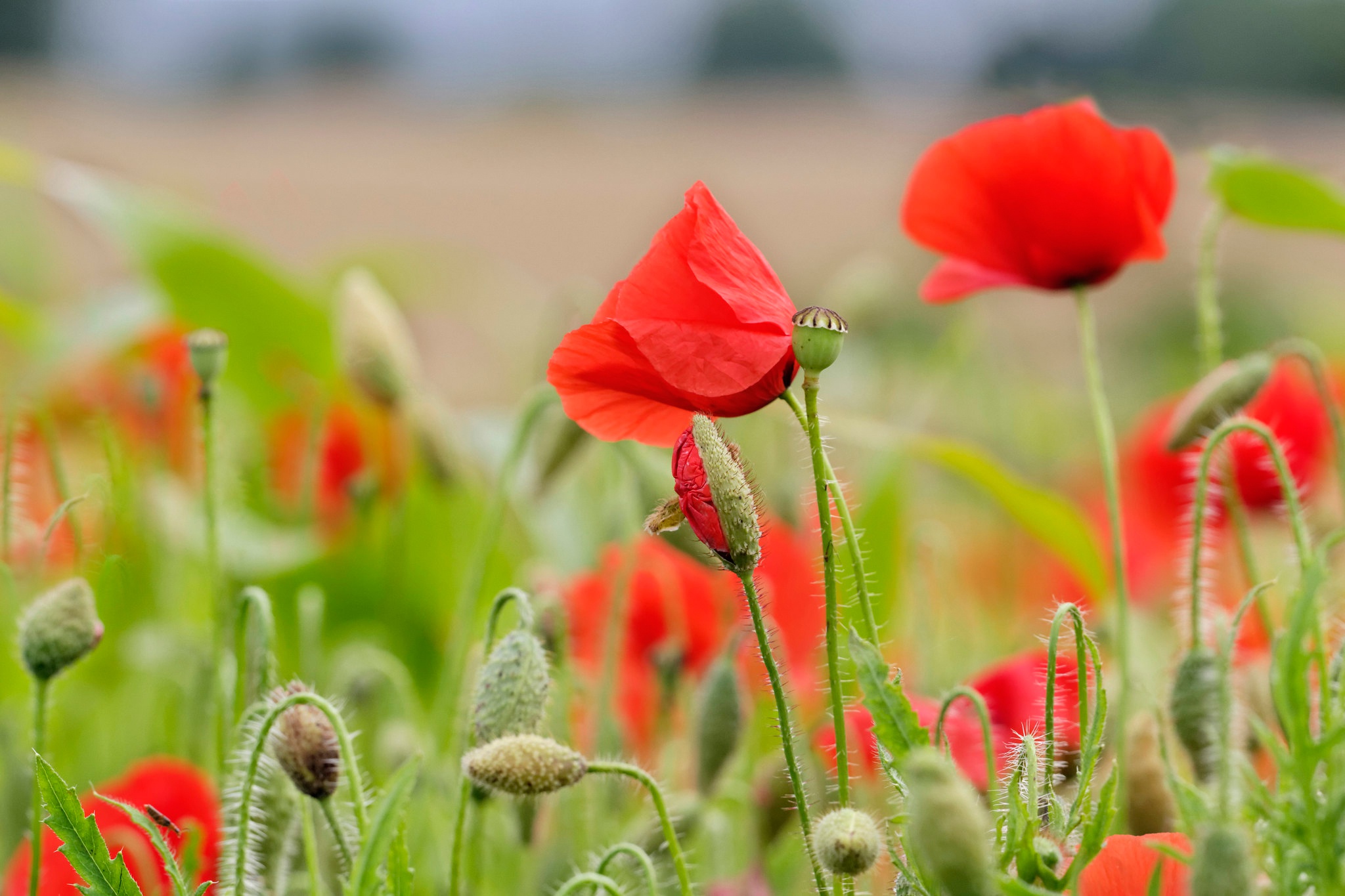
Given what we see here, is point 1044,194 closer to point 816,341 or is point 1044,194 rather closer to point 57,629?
point 816,341

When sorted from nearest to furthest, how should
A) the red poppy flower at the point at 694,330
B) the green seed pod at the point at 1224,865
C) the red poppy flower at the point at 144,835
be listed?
the green seed pod at the point at 1224,865 < the red poppy flower at the point at 694,330 < the red poppy flower at the point at 144,835

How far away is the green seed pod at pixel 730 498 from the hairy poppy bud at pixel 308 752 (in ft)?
0.40

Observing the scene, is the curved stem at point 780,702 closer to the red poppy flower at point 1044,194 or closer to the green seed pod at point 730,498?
the green seed pod at point 730,498

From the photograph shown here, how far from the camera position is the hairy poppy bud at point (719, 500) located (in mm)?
315

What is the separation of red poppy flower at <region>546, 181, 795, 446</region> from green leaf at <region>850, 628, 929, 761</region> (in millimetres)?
79

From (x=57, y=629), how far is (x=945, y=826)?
26cm

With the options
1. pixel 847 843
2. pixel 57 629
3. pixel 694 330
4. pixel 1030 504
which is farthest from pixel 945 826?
pixel 1030 504

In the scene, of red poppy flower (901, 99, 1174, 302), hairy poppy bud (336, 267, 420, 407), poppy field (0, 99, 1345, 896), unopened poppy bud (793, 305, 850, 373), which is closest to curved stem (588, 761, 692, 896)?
poppy field (0, 99, 1345, 896)

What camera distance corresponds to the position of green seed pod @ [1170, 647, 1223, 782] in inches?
15.5

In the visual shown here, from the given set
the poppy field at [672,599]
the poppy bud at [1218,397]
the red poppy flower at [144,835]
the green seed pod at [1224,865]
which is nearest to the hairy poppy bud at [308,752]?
the poppy field at [672,599]

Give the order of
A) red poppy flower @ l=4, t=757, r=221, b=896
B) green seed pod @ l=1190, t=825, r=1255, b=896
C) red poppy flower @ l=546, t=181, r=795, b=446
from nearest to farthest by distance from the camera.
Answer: green seed pod @ l=1190, t=825, r=1255, b=896 → red poppy flower @ l=546, t=181, r=795, b=446 → red poppy flower @ l=4, t=757, r=221, b=896

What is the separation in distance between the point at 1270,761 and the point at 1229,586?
620 mm

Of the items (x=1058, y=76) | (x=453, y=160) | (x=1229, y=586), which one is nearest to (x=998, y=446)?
(x=1229, y=586)

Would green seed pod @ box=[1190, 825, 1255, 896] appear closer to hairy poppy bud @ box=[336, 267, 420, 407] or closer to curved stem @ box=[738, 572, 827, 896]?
curved stem @ box=[738, 572, 827, 896]
